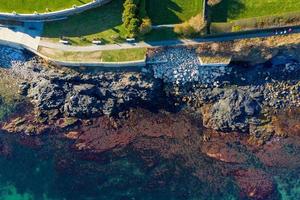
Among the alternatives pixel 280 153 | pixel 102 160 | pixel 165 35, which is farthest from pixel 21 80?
pixel 280 153

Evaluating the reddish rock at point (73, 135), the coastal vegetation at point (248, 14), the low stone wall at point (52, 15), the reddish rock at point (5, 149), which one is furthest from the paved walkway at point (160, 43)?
the reddish rock at point (5, 149)

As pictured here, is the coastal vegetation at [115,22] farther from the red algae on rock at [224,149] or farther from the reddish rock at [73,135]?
the red algae on rock at [224,149]

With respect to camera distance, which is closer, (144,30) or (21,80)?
(144,30)

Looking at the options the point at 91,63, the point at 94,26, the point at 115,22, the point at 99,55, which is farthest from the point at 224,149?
the point at 94,26

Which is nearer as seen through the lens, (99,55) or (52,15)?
(52,15)

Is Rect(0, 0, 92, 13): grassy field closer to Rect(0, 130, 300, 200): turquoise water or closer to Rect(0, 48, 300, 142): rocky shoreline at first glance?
Rect(0, 48, 300, 142): rocky shoreline

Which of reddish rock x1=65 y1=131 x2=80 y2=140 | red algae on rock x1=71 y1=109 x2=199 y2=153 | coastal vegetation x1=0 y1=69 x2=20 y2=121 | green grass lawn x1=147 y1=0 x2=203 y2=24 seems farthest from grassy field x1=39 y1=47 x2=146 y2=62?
reddish rock x1=65 y1=131 x2=80 y2=140

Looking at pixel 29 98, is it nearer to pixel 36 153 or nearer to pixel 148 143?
pixel 36 153

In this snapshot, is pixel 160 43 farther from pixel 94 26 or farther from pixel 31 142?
pixel 31 142
